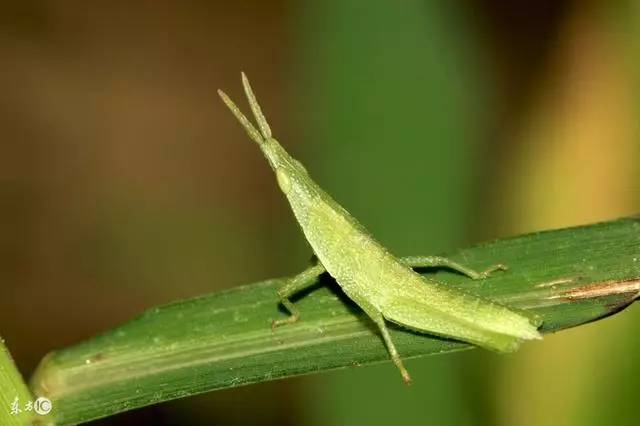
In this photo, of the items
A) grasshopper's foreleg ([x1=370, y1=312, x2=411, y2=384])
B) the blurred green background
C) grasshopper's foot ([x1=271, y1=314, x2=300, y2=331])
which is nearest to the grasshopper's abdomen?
grasshopper's foreleg ([x1=370, y1=312, x2=411, y2=384])

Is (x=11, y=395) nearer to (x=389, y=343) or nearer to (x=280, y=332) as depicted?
(x=280, y=332)

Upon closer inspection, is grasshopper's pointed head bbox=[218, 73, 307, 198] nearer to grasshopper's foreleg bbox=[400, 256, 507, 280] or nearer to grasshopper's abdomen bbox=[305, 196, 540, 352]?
grasshopper's abdomen bbox=[305, 196, 540, 352]

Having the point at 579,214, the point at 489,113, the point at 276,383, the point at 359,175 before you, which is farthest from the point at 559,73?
the point at 276,383

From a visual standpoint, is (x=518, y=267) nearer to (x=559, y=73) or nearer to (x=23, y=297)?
(x=559, y=73)

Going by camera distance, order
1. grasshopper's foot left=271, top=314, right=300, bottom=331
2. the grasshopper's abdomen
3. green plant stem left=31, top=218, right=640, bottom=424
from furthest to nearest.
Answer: grasshopper's foot left=271, top=314, right=300, bottom=331, the grasshopper's abdomen, green plant stem left=31, top=218, right=640, bottom=424

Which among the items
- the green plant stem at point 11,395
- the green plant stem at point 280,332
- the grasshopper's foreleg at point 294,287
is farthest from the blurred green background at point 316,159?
the green plant stem at point 11,395

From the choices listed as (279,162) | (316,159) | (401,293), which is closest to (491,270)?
(401,293)

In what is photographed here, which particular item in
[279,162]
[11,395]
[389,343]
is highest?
[279,162]
